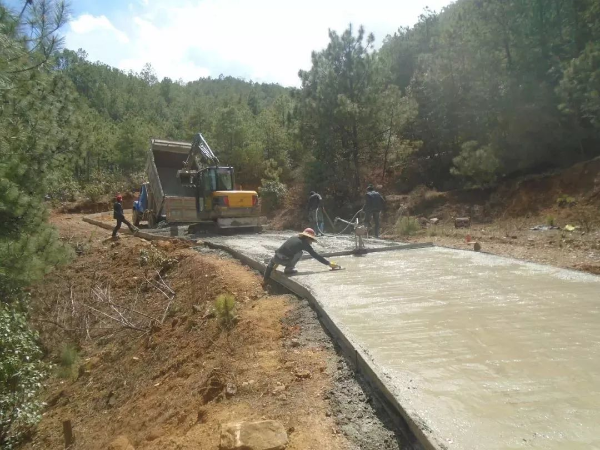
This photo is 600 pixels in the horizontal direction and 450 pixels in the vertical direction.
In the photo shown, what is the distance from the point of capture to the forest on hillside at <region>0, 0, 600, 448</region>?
6.93 meters

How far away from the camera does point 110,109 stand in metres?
74.1

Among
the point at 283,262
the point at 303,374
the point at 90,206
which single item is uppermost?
the point at 90,206

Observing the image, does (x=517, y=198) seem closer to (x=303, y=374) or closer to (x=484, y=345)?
(x=484, y=345)

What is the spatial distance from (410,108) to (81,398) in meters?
17.9

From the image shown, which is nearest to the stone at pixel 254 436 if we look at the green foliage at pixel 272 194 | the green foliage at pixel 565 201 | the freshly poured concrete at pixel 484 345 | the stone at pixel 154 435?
the freshly poured concrete at pixel 484 345

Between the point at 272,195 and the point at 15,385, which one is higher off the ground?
the point at 272,195

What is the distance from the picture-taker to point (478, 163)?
17.7 metres

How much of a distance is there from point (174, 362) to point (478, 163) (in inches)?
598

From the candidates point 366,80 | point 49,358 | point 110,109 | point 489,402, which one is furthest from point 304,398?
point 110,109

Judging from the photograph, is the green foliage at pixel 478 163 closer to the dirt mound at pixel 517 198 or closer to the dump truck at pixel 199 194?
the dirt mound at pixel 517 198

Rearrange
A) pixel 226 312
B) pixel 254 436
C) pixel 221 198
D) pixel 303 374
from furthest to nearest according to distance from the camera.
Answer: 1. pixel 221 198
2. pixel 226 312
3. pixel 303 374
4. pixel 254 436

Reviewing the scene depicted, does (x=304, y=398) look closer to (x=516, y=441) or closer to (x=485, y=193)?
(x=516, y=441)

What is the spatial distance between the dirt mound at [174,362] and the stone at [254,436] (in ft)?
0.44

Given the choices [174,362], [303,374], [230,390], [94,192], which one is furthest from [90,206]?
[303,374]
